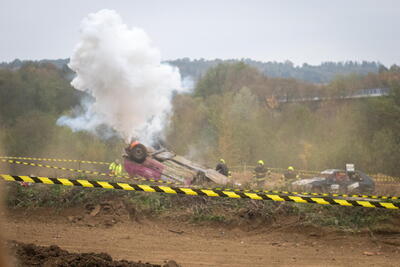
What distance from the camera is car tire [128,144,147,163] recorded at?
17.1 meters

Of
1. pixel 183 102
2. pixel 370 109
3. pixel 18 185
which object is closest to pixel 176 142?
pixel 183 102

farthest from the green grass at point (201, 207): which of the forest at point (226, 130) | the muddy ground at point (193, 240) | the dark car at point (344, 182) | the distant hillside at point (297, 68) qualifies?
the distant hillside at point (297, 68)

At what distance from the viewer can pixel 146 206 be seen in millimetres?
11219

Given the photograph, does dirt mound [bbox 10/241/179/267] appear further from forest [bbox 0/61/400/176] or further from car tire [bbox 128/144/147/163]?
forest [bbox 0/61/400/176]

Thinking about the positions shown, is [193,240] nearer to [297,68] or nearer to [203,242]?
[203,242]

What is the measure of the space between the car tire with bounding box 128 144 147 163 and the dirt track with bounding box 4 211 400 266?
20.4 ft

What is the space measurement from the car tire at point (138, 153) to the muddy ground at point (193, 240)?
5.87 metres

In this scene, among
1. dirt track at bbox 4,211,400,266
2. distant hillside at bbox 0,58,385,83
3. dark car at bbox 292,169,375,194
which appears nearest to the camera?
dirt track at bbox 4,211,400,266

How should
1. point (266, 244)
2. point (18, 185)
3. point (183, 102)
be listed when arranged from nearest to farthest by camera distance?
1. point (266, 244)
2. point (18, 185)
3. point (183, 102)

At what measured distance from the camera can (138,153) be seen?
56.1ft

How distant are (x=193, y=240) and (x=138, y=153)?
820 centimetres

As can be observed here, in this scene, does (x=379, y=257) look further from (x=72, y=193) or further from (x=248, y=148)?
(x=248, y=148)

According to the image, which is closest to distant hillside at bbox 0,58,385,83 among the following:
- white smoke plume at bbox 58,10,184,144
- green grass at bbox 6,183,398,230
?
white smoke plume at bbox 58,10,184,144

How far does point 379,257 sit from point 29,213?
8.73 metres
